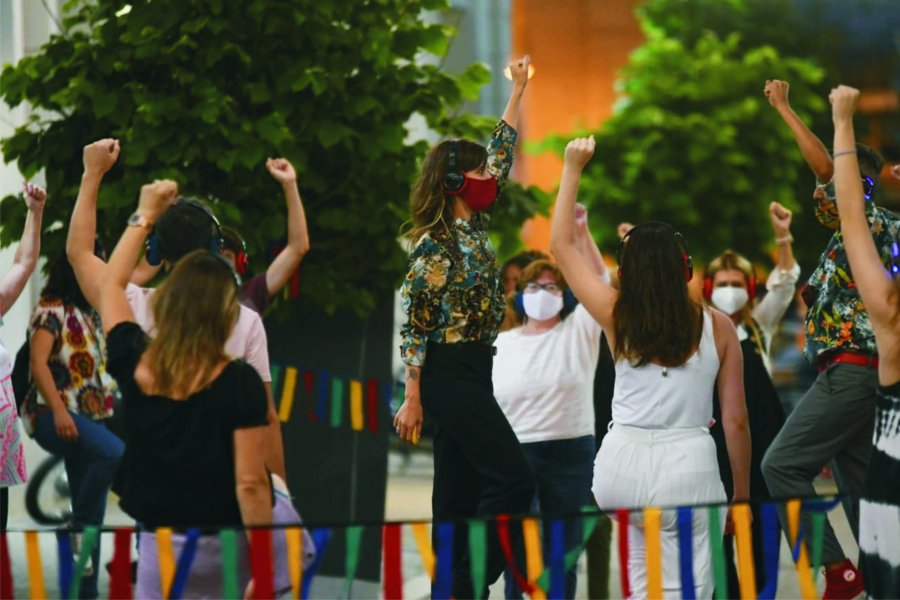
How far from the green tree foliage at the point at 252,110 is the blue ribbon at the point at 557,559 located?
11.4 ft

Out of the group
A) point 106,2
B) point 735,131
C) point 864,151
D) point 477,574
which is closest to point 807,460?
point 864,151

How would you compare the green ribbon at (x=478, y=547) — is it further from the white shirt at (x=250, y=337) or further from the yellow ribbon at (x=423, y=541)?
the white shirt at (x=250, y=337)

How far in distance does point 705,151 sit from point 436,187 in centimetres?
2813

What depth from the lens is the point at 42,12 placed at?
966cm

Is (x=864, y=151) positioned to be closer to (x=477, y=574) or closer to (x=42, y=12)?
(x=477, y=574)

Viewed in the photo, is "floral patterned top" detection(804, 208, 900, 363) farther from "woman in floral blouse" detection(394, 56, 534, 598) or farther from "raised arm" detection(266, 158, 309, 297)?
"raised arm" detection(266, 158, 309, 297)

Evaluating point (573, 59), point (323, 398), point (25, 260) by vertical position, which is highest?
point (573, 59)

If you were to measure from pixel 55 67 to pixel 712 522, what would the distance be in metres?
4.64

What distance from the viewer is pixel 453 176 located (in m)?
6.78

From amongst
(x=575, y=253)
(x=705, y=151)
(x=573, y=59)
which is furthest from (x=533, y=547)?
(x=573, y=59)

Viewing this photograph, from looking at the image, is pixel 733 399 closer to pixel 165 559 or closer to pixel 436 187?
pixel 436 187

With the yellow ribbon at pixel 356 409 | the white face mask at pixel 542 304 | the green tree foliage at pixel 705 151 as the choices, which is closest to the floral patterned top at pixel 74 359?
the yellow ribbon at pixel 356 409

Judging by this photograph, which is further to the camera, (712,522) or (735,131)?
(735,131)

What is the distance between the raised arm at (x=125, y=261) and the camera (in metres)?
5.48
